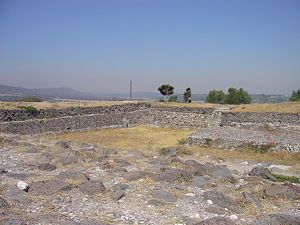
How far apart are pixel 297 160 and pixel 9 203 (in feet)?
47.7

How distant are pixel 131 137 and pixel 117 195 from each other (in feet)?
58.5

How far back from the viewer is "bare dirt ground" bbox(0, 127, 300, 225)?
6281 millimetres

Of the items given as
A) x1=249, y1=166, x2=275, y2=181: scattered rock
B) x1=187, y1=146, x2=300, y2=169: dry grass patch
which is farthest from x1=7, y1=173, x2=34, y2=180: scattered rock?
x1=187, y1=146, x2=300, y2=169: dry grass patch

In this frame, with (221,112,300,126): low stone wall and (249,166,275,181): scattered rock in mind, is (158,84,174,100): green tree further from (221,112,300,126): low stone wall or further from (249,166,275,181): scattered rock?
(249,166,275,181): scattered rock

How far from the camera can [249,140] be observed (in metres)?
19.7

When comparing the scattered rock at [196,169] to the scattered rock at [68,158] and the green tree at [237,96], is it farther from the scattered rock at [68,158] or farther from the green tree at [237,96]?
the green tree at [237,96]

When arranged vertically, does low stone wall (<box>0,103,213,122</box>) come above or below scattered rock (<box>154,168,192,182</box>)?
above

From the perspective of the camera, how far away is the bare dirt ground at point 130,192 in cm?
628

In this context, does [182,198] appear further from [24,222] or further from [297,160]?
[297,160]

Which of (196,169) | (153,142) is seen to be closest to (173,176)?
(196,169)

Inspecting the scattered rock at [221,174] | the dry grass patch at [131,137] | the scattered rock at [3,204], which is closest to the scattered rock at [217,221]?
the scattered rock at [221,174]

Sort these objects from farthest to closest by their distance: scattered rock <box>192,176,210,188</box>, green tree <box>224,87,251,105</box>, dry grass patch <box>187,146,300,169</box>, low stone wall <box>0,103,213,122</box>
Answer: green tree <box>224,87,251,105</box>
low stone wall <box>0,103,213,122</box>
dry grass patch <box>187,146,300,169</box>
scattered rock <box>192,176,210,188</box>

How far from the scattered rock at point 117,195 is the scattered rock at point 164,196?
2.32 feet

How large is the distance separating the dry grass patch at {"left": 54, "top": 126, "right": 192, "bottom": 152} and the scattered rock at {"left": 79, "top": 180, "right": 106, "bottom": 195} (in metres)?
12.1
